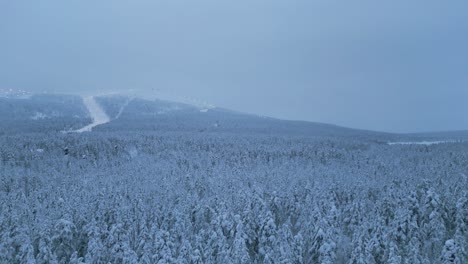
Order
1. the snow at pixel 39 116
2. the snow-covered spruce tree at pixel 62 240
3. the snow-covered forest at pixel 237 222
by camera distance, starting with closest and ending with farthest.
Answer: the snow-covered forest at pixel 237 222 < the snow-covered spruce tree at pixel 62 240 < the snow at pixel 39 116

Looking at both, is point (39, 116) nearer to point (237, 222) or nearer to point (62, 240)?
point (62, 240)

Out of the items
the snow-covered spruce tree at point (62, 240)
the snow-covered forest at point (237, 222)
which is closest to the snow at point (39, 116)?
the snow-covered forest at point (237, 222)

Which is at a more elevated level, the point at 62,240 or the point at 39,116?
the point at 39,116

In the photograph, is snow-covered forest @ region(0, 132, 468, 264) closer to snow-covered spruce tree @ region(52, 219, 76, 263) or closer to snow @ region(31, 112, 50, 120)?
snow-covered spruce tree @ region(52, 219, 76, 263)

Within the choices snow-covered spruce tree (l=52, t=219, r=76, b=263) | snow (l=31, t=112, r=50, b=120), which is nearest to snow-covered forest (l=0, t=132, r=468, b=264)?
snow-covered spruce tree (l=52, t=219, r=76, b=263)

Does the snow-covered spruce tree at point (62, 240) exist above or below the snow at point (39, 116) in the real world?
below

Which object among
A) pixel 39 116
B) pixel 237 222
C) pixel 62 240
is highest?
pixel 39 116

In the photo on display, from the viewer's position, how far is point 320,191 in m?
20.1

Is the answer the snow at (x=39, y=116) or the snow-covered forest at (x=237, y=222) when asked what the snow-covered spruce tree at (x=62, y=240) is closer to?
the snow-covered forest at (x=237, y=222)

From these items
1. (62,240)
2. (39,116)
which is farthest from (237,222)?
→ (39,116)

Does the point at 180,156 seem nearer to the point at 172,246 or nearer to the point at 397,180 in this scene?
the point at 397,180

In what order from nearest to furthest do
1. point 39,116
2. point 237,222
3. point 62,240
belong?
point 62,240 < point 237,222 < point 39,116

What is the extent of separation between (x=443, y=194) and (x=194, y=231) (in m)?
15.4

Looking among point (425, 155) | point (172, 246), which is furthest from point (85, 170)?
point (425, 155)
